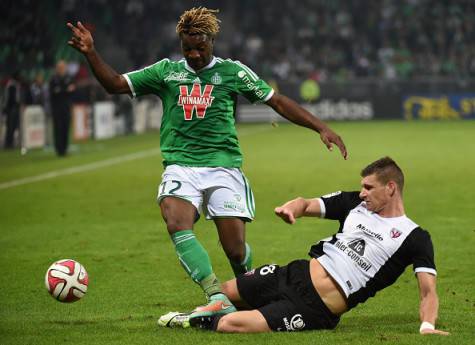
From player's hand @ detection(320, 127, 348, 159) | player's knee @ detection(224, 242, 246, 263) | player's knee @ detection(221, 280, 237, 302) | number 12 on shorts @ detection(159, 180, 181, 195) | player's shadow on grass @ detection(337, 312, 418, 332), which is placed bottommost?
player's shadow on grass @ detection(337, 312, 418, 332)

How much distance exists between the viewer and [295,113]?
26.2 feet

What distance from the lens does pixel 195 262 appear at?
24.9 feet

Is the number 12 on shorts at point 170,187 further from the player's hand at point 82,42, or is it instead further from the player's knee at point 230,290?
the player's hand at point 82,42

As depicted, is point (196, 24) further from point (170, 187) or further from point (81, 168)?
point (81, 168)

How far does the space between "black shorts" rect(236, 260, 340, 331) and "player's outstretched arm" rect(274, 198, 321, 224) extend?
413mm

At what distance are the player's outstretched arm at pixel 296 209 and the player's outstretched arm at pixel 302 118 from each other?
23.7 inches

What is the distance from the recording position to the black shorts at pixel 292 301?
725 centimetres

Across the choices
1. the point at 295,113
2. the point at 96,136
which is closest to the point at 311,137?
the point at 96,136

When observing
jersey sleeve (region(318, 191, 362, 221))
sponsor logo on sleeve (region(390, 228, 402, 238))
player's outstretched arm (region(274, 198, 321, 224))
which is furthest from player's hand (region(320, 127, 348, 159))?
sponsor logo on sleeve (region(390, 228, 402, 238))

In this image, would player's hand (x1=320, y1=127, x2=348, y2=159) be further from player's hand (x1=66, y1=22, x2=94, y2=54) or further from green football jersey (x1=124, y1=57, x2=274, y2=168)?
player's hand (x1=66, y1=22, x2=94, y2=54)

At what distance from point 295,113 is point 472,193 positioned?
9453 mm

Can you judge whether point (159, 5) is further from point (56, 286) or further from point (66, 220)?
point (56, 286)

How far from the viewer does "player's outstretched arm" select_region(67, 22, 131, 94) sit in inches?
295

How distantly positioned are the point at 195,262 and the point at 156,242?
4862 mm
